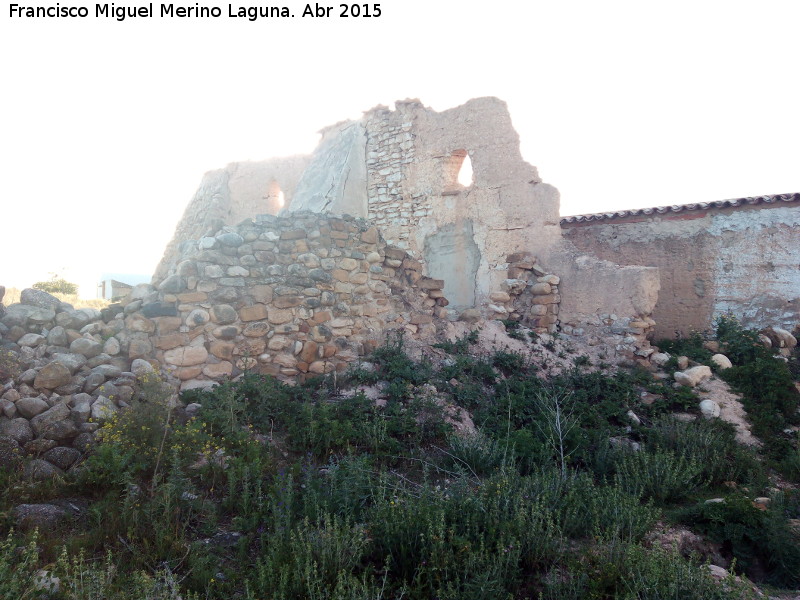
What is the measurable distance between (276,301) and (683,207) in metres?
7.04

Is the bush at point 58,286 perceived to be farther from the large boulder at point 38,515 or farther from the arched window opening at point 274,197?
the large boulder at point 38,515

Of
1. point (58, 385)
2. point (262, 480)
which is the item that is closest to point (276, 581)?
point (262, 480)

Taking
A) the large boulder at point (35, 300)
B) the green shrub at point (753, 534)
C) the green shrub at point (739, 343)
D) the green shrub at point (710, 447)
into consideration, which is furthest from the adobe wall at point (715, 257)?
the large boulder at point (35, 300)

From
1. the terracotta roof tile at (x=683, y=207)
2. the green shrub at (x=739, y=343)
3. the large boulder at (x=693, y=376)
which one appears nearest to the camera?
the large boulder at (x=693, y=376)

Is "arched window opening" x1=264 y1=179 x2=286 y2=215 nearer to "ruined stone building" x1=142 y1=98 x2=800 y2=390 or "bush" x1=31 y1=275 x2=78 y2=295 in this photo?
"ruined stone building" x1=142 y1=98 x2=800 y2=390

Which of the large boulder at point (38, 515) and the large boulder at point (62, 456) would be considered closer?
the large boulder at point (38, 515)

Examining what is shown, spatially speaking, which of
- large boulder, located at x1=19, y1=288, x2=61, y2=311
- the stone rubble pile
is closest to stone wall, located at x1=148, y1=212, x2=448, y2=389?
the stone rubble pile

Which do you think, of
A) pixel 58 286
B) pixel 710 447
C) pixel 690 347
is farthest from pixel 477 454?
pixel 58 286

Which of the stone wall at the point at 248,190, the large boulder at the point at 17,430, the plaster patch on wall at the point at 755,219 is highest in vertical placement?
the stone wall at the point at 248,190

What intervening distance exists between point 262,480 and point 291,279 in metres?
2.62

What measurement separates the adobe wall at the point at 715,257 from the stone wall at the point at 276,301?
4.64 m

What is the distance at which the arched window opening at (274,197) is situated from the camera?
42.9ft

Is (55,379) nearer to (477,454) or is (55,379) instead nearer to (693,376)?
(477,454)

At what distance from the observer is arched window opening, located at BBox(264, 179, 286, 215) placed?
13086 millimetres
